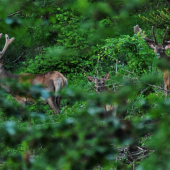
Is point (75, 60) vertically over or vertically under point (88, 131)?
under

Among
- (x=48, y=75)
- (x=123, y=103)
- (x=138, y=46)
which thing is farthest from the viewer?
(x=48, y=75)

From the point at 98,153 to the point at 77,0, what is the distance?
81 centimetres

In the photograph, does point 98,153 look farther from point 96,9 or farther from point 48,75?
point 48,75

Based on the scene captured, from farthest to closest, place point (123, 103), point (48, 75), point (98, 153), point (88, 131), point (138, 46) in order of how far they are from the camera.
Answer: point (48, 75) → point (138, 46) → point (123, 103) → point (88, 131) → point (98, 153)

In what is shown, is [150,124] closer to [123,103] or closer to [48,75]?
[123,103]

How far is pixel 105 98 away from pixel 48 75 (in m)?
11.1

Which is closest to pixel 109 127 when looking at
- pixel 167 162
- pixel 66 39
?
pixel 167 162

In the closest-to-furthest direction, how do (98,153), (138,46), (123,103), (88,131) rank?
(98,153) → (88,131) → (123,103) → (138,46)

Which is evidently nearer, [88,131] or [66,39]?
[88,131]

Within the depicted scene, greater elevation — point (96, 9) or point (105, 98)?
point (96, 9)

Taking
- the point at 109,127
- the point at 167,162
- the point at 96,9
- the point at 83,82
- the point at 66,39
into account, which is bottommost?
the point at 83,82

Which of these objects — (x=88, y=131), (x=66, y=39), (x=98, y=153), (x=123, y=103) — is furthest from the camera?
(x=66, y=39)

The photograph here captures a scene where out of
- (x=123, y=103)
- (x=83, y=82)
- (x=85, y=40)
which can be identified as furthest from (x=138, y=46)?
(x=123, y=103)

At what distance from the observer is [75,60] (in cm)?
1532
